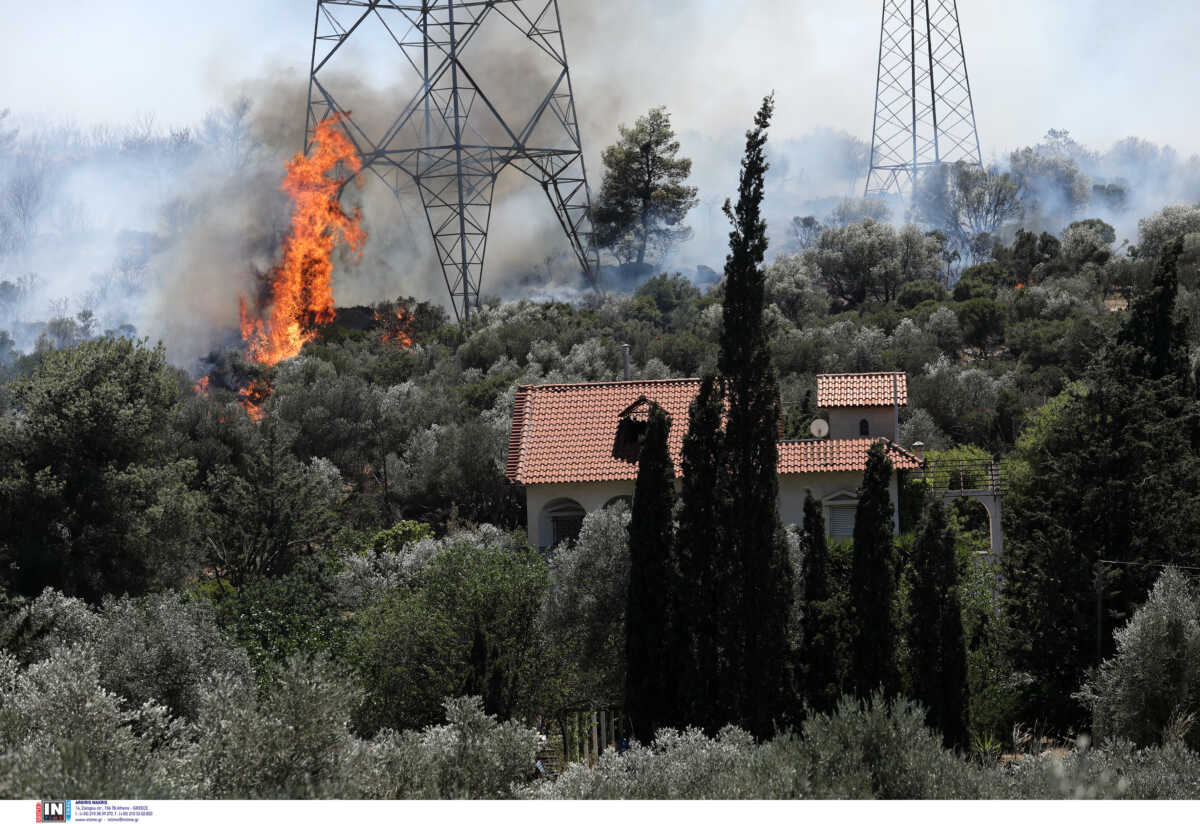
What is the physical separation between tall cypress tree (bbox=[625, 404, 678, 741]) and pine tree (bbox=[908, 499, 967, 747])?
2.77 metres

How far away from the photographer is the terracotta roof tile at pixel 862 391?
Result: 2491 centimetres

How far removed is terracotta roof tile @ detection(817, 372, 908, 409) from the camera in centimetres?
2491

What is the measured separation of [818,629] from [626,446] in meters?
9.29

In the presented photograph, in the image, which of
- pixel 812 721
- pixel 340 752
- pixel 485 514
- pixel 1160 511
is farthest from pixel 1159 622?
pixel 485 514

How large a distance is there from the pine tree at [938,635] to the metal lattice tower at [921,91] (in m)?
17.0

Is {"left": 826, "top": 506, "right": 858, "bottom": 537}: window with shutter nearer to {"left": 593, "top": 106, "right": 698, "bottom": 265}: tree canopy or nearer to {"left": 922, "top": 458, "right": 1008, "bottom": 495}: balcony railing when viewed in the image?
{"left": 922, "top": 458, "right": 1008, "bottom": 495}: balcony railing

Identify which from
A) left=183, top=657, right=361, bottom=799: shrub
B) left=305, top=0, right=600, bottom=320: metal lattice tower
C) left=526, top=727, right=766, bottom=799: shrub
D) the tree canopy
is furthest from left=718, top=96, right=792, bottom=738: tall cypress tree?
the tree canopy

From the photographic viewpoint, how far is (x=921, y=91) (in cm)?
3309

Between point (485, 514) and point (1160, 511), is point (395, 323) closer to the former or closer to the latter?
point (485, 514)

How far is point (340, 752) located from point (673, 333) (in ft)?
110

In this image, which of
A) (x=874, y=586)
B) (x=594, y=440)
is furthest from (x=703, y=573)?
(x=594, y=440)

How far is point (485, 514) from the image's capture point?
30828mm

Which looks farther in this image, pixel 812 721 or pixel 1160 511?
pixel 1160 511

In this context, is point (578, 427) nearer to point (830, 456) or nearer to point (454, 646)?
point (830, 456)
